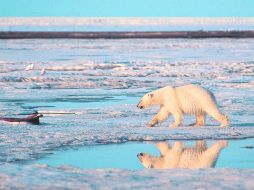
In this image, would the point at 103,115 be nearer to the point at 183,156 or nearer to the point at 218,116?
the point at 218,116

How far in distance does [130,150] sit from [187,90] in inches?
95.1

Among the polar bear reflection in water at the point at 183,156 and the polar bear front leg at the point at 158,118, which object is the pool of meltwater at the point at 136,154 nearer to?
the polar bear reflection in water at the point at 183,156

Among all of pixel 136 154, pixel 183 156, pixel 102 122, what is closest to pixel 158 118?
pixel 102 122

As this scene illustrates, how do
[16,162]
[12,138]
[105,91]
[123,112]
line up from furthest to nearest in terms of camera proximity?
[105,91], [123,112], [12,138], [16,162]

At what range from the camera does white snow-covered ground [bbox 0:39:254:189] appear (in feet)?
25.0

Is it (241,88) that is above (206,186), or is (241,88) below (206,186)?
above

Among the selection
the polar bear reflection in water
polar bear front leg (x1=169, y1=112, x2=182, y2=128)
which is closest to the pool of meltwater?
the polar bear reflection in water

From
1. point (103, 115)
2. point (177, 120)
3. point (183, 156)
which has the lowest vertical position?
point (183, 156)

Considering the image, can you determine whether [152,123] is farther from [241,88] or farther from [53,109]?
[241,88]

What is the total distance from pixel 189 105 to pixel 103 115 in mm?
2368

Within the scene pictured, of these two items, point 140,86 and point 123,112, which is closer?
point 123,112

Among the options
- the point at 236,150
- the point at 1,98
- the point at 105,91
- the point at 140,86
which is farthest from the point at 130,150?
the point at 140,86

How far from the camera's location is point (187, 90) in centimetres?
1227

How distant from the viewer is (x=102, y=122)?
1293 cm
